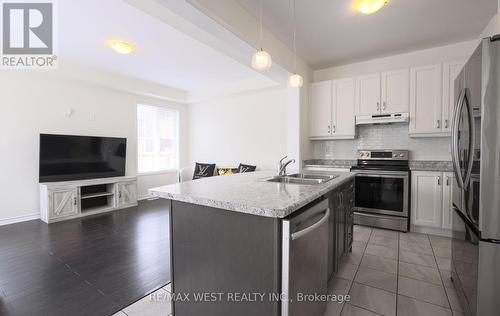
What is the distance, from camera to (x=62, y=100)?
13.5 ft

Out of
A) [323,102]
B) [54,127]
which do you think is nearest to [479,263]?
[323,102]

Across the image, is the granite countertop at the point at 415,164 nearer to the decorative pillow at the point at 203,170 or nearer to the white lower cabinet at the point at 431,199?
the white lower cabinet at the point at 431,199

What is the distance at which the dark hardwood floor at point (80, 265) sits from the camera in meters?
1.75

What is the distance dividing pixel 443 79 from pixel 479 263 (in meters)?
2.77

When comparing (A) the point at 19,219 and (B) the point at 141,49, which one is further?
(A) the point at 19,219

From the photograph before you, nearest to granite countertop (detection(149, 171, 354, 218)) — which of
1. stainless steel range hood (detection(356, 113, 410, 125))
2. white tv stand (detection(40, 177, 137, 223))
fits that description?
stainless steel range hood (detection(356, 113, 410, 125))

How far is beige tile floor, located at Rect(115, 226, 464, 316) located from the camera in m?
1.67

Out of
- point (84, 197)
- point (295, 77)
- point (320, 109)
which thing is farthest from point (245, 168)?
point (84, 197)

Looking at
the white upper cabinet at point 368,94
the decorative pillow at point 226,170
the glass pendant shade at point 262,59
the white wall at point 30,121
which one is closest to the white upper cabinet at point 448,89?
the white upper cabinet at point 368,94

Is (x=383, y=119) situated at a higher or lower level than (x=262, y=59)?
lower

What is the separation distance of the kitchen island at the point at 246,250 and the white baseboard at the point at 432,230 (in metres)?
2.52

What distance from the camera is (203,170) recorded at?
5.74 meters

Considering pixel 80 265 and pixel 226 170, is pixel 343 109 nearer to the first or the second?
pixel 226 170

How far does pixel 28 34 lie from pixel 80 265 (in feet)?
9.93
